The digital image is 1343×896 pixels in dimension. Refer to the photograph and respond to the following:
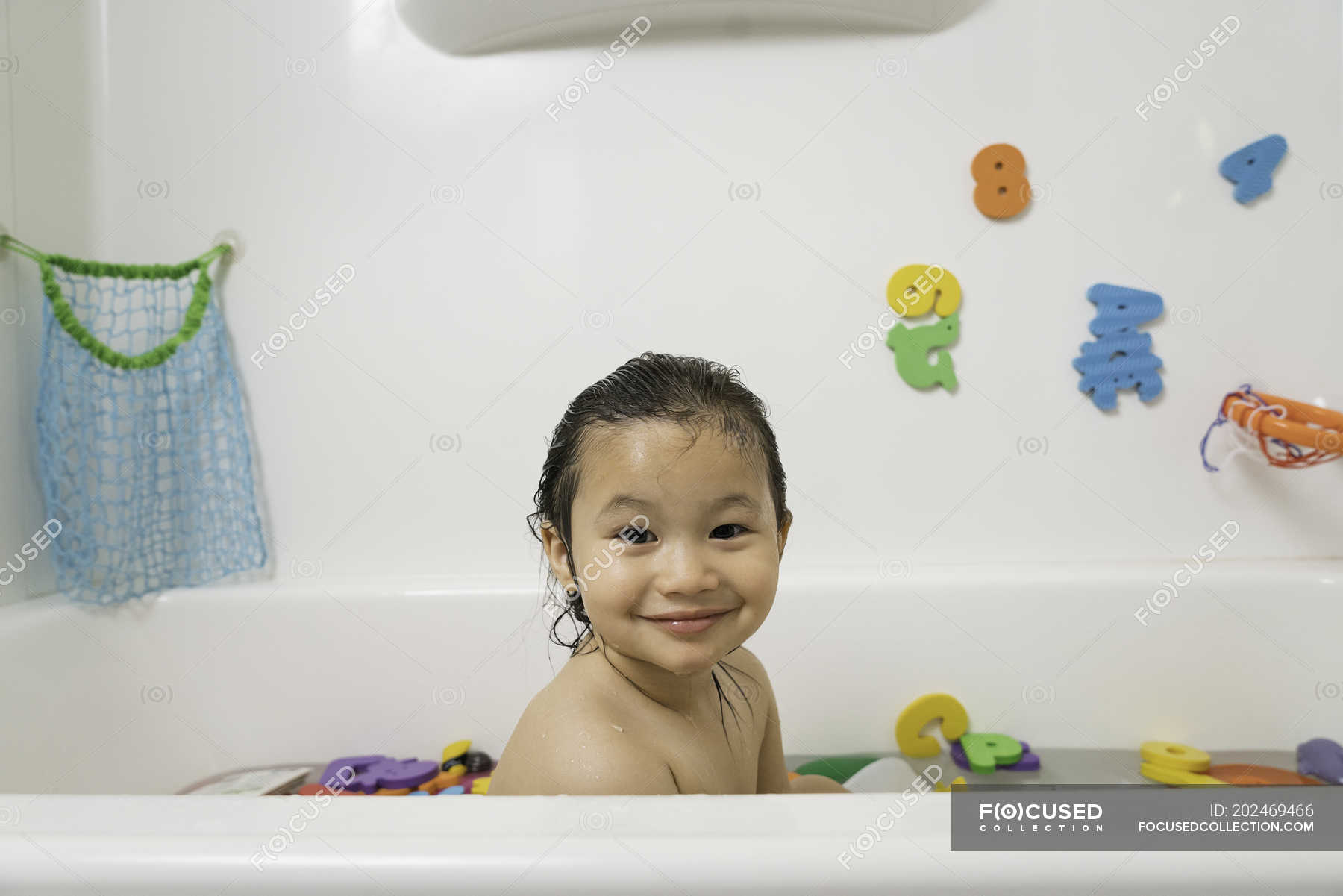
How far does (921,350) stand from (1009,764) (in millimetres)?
658

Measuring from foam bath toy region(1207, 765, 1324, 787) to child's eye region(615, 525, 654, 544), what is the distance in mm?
1049

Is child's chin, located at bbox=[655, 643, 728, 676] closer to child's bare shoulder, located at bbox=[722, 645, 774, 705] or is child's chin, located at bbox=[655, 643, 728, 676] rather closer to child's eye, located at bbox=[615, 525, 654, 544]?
child's eye, located at bbox=[615, 525, 654, 544]

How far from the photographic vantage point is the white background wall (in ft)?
4.92

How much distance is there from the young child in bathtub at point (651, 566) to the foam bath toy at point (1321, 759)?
40.3 inches

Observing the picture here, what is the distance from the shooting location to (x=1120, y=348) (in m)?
1.48

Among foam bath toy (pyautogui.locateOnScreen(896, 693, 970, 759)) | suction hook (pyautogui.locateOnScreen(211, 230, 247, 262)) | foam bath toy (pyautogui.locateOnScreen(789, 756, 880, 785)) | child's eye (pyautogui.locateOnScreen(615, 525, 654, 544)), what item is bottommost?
foam bath toy (pyautogui.locateOnScreen(789, 756, 880, 785))

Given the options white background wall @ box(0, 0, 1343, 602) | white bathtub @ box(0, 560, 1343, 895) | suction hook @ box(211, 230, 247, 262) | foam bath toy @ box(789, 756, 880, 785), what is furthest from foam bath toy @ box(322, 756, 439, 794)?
suction hook @ box(211, 230, 247, 262)

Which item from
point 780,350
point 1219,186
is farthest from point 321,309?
point 1219,186

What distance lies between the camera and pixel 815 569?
1451mm

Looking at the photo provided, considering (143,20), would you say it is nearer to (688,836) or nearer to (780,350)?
(780,350)

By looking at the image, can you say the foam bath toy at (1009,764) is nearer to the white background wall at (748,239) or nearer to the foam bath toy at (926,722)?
the foam bath toy at (926,722)

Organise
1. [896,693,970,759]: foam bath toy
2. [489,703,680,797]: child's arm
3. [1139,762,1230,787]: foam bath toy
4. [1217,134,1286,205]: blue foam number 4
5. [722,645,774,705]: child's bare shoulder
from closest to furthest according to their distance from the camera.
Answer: [489,703,680,797]: child's arm, [722,645,774,705]: child's bare shoulder, [1139,762,1230,787]: foam bath toy, [896,693,970,759]: foam bath toy, [1217,134,1286,205]: blue foam number 4

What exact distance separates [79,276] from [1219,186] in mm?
1906

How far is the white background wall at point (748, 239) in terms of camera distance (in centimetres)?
150
